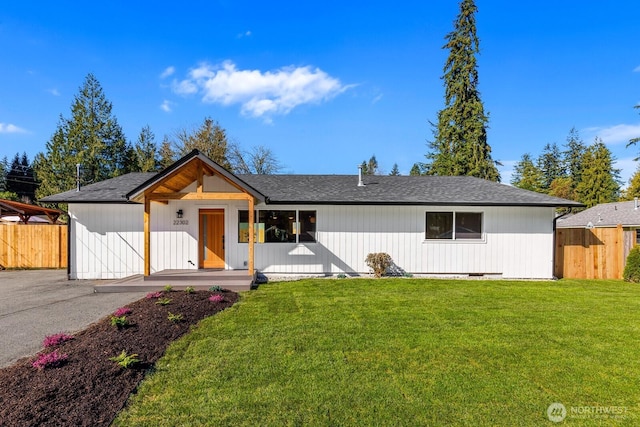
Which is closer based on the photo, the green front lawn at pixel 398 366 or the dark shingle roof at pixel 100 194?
the green front lawn at pixel 398 366

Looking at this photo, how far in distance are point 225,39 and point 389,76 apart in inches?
308

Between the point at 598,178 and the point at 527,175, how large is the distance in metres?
8.11

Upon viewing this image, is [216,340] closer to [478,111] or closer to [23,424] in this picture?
[23,424]

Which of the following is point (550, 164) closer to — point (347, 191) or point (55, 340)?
point (347, 191)

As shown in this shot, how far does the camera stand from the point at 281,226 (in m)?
10.7

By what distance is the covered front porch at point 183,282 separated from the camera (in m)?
8.56

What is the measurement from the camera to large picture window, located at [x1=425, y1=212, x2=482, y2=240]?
35.1 feet

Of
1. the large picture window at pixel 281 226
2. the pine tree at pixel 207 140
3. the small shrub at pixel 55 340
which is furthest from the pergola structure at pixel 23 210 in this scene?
the small shrub at pixel 55 340

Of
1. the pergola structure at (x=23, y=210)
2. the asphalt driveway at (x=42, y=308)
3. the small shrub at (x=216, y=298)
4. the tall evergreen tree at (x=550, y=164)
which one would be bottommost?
the asphalt driveway at (x=42, y=308)

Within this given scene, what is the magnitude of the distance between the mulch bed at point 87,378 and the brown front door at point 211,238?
4907mm

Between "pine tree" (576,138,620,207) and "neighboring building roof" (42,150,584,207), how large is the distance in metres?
32.5

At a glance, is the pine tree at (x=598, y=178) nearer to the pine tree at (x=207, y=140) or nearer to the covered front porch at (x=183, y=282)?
the pine tree at (x=207, y=140)

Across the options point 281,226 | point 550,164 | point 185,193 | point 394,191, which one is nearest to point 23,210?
point 185,193

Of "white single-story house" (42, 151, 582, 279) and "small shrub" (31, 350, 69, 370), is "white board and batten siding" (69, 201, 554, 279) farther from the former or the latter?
"small shrub" (31, 350, 69, 370)
